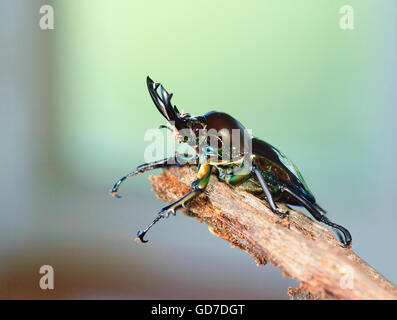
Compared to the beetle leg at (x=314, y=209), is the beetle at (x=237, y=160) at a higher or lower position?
higher

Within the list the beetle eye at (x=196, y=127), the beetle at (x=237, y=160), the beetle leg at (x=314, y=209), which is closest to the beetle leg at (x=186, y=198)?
the beetle at (x=237, y=160)

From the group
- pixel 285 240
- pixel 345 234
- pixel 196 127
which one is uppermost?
pixel 196 127

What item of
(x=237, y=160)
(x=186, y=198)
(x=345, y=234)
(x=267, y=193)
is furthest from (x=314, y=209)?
(x=186, y=198)

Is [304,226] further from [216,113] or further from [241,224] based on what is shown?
[216,113]

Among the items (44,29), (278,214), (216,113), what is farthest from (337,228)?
(44,29)

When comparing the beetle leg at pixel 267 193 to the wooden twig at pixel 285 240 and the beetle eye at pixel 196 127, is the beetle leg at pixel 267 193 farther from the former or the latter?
the beetle eye at pixel 196 127

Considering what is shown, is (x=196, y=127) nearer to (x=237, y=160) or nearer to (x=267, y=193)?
(x=237, y=160)
